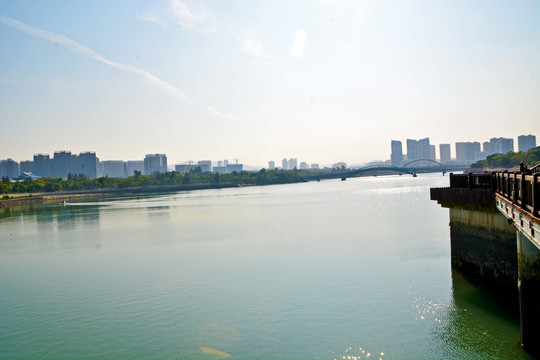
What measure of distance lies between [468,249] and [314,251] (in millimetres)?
12868

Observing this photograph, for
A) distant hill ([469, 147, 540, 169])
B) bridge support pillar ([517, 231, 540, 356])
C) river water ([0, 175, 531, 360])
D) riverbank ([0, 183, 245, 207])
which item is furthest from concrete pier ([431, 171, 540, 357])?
riverbank ([0, 183, 245, 207])

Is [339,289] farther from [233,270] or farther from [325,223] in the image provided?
[325,223]

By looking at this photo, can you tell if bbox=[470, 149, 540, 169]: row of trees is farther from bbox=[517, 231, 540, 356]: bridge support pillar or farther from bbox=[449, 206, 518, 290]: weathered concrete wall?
bbox=[517, 231, 540, 356]: bridge support pillar

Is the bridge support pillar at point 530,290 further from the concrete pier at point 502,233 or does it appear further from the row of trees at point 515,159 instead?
the row of trees at point 515,159

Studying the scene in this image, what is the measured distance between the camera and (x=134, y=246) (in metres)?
38.2

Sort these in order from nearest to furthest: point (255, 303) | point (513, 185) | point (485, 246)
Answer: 1. point (513, 185)
2. point (485, 246)
3. point (255, 303)

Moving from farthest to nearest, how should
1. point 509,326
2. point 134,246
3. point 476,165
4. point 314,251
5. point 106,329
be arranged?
point 476,165
point 134,246
point 314,251
point 106,329
point 509,326

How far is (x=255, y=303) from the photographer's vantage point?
19.7m

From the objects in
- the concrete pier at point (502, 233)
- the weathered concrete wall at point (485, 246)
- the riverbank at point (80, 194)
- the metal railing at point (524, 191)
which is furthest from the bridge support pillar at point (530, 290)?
the riverbank at point (80, 194)

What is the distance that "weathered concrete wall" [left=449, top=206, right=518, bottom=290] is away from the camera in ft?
57.2

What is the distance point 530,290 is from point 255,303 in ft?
37.2

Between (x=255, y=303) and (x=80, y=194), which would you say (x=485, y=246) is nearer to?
(x=255, y=303)

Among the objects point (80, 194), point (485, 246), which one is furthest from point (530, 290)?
point (80, 194)

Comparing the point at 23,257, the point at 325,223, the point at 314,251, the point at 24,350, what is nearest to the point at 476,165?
the point at 325,223
